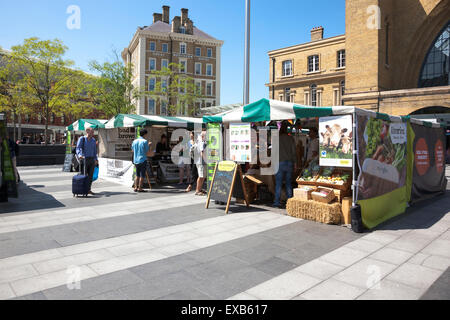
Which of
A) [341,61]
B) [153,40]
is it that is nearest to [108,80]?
[153,40]

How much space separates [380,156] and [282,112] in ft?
7.72

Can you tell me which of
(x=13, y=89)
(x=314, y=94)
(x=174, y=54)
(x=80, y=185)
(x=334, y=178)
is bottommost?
(x=80, y=185)

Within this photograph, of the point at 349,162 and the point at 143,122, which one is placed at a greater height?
the point at 143,122

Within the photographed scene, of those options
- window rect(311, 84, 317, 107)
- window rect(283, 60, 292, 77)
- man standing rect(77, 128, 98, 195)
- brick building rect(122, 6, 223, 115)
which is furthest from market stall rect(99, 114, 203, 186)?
brick building rect(122, 6, 223, 115)

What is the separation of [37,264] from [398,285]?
14.9 feet

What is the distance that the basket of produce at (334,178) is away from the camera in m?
6.45

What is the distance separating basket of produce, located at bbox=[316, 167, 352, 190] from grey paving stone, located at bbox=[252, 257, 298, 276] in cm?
279

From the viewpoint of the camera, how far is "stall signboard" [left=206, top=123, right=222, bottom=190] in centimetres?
885

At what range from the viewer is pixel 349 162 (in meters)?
6.07

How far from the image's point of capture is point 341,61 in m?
35.9

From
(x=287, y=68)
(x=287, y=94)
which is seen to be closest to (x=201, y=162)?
(x=287, y=94)

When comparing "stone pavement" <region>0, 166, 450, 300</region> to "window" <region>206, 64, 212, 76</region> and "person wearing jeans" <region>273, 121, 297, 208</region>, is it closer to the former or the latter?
"person wearing jeans" <region>273, 121, 297, 208</region>

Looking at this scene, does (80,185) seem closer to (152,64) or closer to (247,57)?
(247,57)

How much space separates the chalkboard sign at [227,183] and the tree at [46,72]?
73.4ft
